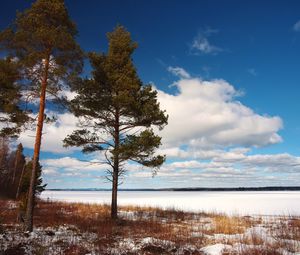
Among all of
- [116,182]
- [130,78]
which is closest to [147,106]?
[130,78]

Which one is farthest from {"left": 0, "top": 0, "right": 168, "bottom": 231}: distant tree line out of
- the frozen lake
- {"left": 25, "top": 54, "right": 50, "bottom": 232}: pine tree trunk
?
the frozen lake

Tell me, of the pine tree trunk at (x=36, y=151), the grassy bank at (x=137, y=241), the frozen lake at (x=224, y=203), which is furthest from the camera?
the frozen lake at (x=224, y=203)

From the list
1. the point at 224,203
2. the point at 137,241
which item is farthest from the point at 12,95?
the point at 224,203

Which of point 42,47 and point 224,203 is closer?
point 42,47

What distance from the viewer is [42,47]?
48.5ft

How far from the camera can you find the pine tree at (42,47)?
1405 centimetres

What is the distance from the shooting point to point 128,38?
20969mm

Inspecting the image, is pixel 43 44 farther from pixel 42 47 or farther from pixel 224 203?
pixel 224 203

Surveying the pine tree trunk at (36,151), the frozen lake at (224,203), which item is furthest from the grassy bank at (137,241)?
the frozen lake at (224,203)

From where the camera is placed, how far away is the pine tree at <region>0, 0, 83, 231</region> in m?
14.1

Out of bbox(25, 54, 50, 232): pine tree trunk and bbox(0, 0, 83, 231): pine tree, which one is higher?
bbox(0, 0, 83, 231): pine tree

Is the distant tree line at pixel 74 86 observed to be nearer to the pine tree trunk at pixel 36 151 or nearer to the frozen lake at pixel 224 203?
the pine tree trunk at pixel 36 151

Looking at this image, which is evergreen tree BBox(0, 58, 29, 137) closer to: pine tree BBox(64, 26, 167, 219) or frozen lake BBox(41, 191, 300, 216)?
pine tree BBox(64, 26, 167, 219)

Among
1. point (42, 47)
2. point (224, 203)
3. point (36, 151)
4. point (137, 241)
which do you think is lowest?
point (137, 241)
